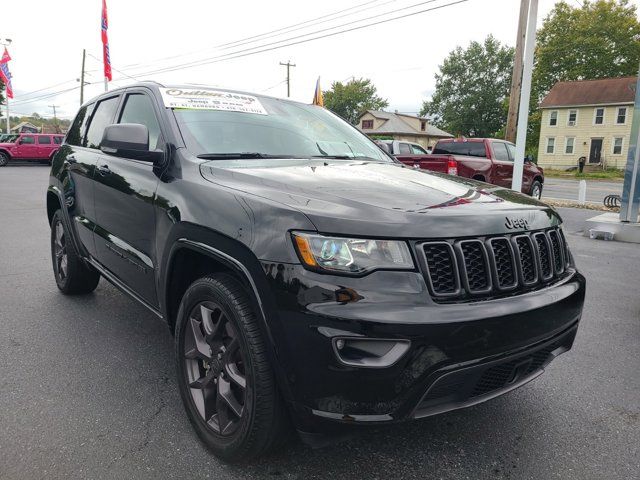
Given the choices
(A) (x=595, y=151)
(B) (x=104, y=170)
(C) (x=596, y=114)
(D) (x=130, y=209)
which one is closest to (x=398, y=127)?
(C) (x=596, y=114)

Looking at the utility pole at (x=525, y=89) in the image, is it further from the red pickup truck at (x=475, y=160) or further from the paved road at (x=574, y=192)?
the paved road at (x=574, y=192)

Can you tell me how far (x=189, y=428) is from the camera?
2.53m

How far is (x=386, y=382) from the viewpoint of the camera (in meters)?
1.76

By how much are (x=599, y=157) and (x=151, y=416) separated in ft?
159

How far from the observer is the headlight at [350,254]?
1819mm

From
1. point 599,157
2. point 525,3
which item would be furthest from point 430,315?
point 599,157

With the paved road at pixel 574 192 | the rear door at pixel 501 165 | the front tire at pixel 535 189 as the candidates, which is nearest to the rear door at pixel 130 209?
the rear door at pixel 501 165

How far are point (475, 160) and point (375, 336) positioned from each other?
12.3 meters

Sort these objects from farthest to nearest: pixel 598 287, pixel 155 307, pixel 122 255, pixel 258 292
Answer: pixel 598 287
pixel 122 255
pixel 155 307
pixel 258 292

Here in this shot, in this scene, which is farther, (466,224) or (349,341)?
(466,224)

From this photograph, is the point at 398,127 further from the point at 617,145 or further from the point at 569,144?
the point at 617,145

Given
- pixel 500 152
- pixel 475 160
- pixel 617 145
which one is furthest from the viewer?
pixel 617 145

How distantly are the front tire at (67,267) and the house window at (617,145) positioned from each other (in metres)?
46.8

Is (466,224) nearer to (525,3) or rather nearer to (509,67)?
(525,3)
